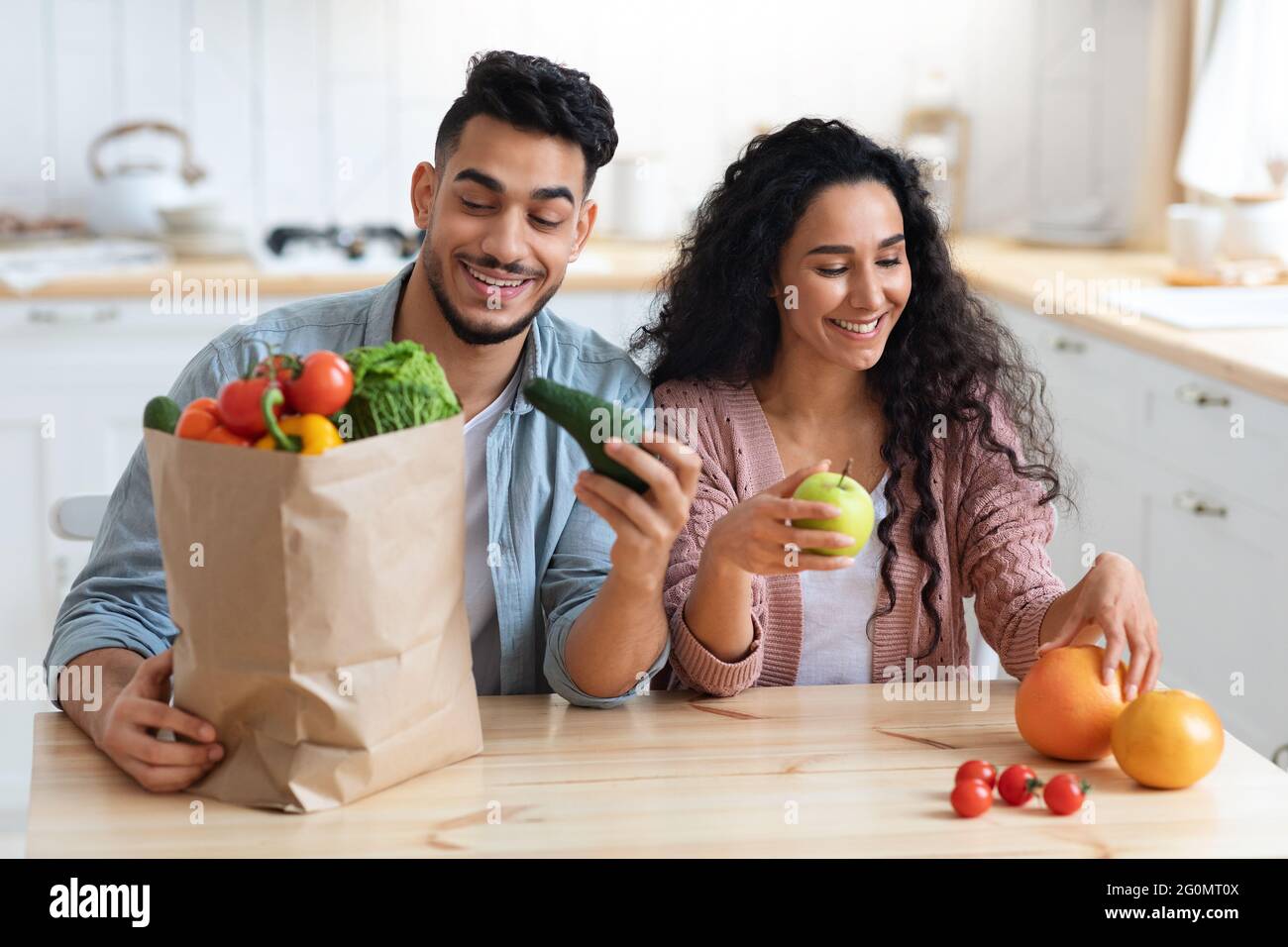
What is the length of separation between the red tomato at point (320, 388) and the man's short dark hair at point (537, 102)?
0.53m

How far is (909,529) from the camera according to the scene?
1.66 metres

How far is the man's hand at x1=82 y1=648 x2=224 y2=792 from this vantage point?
3.59 ft

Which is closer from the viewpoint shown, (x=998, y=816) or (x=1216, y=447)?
(x=998, y=816)

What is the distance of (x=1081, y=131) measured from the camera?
3887 millimetres

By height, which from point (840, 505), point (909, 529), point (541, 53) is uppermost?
point (541, 53)

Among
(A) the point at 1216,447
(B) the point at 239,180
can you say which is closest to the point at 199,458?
(A) the point at 1216,447

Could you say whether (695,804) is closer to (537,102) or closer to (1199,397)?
(537,102)

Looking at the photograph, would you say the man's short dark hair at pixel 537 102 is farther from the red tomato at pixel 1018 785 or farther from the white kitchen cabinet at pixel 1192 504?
the white kitchen cabinet at pixel 1192 504

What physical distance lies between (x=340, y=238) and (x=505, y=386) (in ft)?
6.25

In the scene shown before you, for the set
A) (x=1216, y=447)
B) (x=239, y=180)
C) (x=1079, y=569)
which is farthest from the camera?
(x=239, y=180)

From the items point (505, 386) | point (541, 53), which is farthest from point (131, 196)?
point (505, 386)
